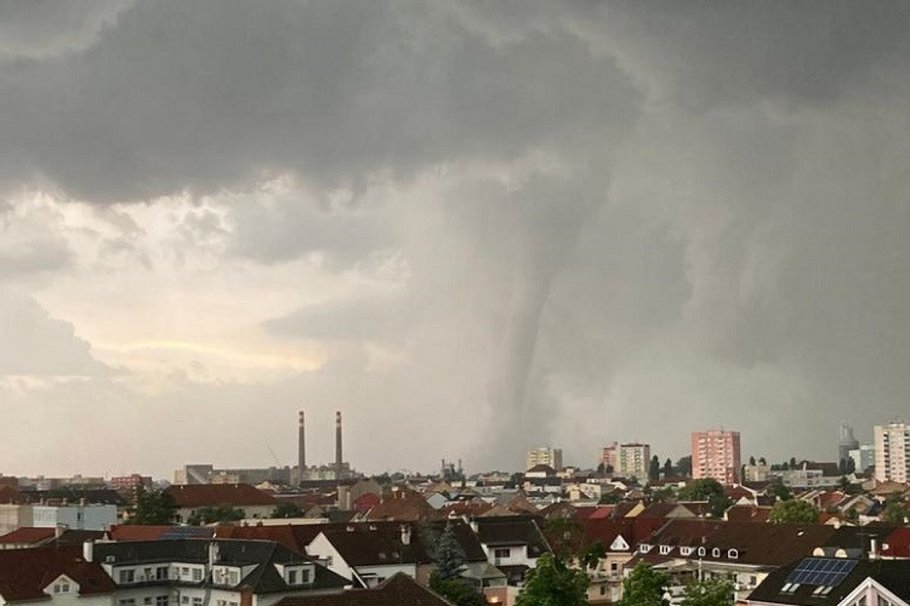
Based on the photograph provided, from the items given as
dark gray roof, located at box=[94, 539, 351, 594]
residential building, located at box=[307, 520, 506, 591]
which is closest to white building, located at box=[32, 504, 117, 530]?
residential building, located at box=[307, 520, 506, 591]

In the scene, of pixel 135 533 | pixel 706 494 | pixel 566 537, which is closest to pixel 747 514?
pixel 566 537

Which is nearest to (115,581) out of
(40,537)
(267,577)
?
(267,577)

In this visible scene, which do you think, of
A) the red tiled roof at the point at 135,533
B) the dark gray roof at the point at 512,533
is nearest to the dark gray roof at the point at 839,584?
the dark gray roof at the point at 512,533

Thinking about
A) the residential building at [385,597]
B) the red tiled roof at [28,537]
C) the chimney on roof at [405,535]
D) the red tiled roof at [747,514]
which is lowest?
the red tiled roof at [747,514]

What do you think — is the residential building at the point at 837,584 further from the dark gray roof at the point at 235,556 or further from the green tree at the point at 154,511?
the green tree at the point at 154,511

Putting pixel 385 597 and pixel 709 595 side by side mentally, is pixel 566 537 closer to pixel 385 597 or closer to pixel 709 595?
pixel 385 597

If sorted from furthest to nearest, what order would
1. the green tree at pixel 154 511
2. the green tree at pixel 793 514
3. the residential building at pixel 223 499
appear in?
the residential building at pixel 223 499, the green tree at pixel 154 511, the green tree at pixel 793 514

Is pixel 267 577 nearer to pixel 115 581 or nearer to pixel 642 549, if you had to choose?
pixel 115 581

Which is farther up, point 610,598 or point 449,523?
point 449,523
